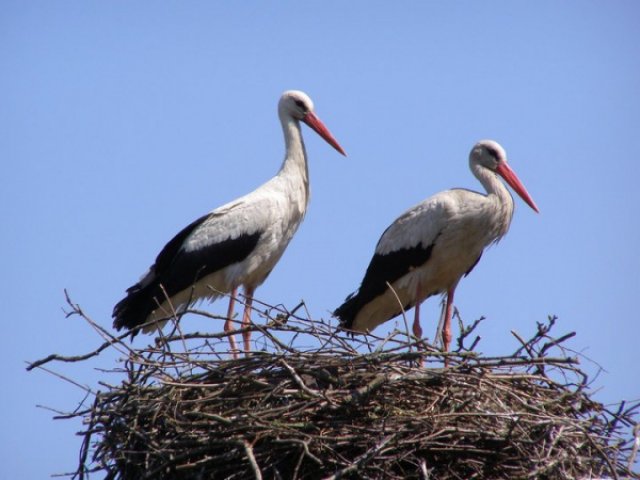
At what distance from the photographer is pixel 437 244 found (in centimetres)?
1043

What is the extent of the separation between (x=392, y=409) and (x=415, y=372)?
0.94 feet

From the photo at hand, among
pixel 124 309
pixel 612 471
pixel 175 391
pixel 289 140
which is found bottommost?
pixel 612 471

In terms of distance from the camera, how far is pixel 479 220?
10383mm

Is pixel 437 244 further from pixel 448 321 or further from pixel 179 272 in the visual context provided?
pixel 179 272

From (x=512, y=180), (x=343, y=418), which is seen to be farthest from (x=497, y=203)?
(x=343, y=418)

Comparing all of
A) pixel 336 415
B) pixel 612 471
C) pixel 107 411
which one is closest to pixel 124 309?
pixel 107 411

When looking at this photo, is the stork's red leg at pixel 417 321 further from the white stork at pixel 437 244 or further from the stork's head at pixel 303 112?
the stork's head at pixel 303 112

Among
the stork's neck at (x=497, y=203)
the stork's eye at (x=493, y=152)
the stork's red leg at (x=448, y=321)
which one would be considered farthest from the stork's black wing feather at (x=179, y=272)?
the stork's eye at (x=493, y=152)

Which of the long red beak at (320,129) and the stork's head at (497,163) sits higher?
the long red beak at (320,129)

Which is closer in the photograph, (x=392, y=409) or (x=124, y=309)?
(x=392, y=409)

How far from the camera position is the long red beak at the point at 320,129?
36.7ft

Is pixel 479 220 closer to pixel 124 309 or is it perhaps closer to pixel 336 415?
pixel 124 309

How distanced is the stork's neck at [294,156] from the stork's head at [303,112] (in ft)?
0.17

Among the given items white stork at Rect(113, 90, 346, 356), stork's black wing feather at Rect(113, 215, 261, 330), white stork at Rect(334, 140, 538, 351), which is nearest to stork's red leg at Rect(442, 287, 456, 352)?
white stork at Rect(334, 140, 538, 351)
